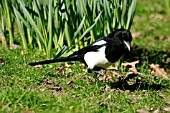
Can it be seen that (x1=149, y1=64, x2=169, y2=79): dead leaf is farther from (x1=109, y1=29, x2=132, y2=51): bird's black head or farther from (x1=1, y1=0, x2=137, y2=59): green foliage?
(x1=109, y1=29, x2=132, y2=51): bird's black head

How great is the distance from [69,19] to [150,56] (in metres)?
1.42

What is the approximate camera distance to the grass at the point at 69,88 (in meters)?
3.83

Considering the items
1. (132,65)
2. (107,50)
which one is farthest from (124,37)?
(132,65)

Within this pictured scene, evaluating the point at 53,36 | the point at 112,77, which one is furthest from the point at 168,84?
the point at 53,36

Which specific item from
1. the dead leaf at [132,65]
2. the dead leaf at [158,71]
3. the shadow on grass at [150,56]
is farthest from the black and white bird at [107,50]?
the shadow on grass at [150,56]

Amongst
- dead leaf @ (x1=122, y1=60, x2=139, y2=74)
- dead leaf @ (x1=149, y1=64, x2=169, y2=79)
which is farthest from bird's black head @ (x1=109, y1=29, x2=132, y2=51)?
dead leaf @ (x1=149, y1=64, x2=169, y2=79)

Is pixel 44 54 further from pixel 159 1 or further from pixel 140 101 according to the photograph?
pixel 159 1

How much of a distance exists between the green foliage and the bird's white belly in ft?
1.95

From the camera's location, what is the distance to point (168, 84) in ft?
16.4

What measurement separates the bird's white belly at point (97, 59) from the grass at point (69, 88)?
0.73ft

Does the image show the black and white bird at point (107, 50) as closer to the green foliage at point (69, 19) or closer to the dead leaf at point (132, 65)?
the green foliage at point (69, 19)

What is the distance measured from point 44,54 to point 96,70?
105cm

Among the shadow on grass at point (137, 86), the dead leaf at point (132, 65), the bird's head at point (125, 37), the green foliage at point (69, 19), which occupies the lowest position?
the shadow on grass at point (137, 86)

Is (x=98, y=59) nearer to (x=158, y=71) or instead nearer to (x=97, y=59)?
(x=97, y=59)
